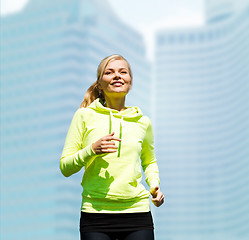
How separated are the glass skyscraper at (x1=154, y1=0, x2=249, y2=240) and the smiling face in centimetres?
13121

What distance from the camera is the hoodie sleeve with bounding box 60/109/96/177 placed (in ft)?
8.29

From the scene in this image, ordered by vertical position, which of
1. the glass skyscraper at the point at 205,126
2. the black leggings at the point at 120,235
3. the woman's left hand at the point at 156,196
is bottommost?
the black leggings at the point at 120,235

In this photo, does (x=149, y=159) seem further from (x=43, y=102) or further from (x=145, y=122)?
(x=43, y=102)

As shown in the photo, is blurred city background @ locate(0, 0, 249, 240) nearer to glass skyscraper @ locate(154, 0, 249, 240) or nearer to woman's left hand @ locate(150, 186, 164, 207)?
glass skyscraper @ locate(154, 0, 249, 240)

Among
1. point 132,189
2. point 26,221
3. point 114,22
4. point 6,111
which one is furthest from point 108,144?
point 114,22

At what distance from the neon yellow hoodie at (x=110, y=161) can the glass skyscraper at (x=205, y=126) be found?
13122 centimetres

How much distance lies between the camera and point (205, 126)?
148 m

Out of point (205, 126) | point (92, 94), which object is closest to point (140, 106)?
point (205, 126)

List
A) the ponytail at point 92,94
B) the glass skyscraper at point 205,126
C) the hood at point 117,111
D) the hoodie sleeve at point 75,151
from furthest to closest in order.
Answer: the glass skyscraper at point 205,126 → the ponytail at point 92,94 → the hood at point 117,111 → the hoodie sleeve at point 75,151

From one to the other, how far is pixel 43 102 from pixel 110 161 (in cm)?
12482

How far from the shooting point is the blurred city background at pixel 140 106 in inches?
4761

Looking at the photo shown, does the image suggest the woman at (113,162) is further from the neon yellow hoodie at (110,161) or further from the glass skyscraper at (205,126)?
the glass skyscraper at (205,126)

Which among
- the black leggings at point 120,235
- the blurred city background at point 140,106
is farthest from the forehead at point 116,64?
the blurred city background at point 140,106

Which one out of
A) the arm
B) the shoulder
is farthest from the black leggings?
the shoulder
